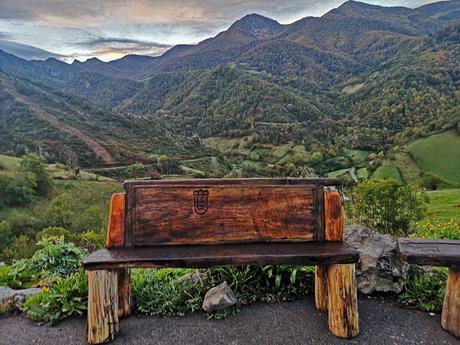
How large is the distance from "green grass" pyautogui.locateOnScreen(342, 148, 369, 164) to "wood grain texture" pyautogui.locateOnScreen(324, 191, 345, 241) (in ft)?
243

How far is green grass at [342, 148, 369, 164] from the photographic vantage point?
247 ft

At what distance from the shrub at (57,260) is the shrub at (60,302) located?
1110mm

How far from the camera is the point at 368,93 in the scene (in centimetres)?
13012

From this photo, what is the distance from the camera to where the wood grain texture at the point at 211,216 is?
12.4 feet

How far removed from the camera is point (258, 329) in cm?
367

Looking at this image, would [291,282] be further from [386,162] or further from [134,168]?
[134,168]

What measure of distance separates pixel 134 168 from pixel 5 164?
73.1 feet

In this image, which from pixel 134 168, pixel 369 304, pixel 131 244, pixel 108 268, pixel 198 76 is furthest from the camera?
pixel 198 76

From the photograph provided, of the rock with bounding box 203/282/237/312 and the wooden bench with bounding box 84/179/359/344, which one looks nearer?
the wooden bench with bounding box 84/179/359/344

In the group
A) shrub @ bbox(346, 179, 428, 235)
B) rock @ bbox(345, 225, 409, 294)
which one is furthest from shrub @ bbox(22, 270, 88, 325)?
shrub @ bbox(346, 179, 428, 235)

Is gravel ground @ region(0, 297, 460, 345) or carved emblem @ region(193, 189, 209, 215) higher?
carved emblem @ region(193, 189, 209, 215)

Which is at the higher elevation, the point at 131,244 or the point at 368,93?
the point at 368,93

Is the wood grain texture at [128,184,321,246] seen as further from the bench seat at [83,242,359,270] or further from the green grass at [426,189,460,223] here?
the green grass at [426,189,460,223]

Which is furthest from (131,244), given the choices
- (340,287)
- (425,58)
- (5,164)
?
(425,58)
